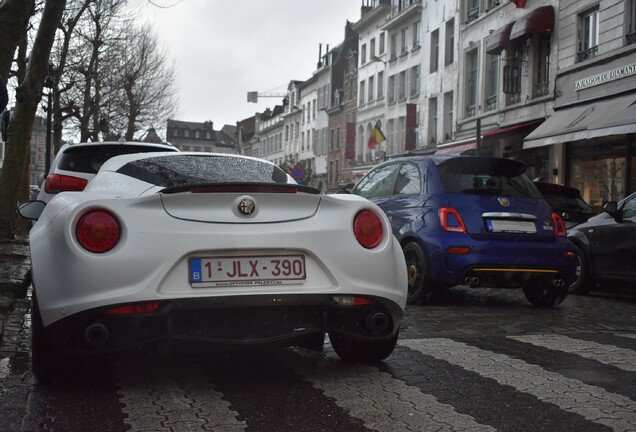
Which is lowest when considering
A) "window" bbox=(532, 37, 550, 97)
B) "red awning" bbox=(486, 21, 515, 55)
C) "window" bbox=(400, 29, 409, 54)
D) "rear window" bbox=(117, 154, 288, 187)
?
"rear window" bbox=(117, 154, 288, 187)

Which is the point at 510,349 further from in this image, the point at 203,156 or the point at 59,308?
the point at 59,308

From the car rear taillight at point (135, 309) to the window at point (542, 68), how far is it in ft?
76.8

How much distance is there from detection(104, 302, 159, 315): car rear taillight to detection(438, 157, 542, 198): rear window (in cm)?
463

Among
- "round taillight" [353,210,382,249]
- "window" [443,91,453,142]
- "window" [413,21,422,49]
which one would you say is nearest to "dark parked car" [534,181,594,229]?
"round taillight" [353,210,382,249]

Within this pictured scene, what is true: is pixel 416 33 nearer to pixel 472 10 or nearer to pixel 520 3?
pixel 472 10

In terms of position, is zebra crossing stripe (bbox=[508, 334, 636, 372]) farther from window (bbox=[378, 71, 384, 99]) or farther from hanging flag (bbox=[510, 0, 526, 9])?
window (bbox=[378, 71, 384, 99])

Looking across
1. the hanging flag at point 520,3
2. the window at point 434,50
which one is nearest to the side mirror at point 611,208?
the hanging flag at point 520,3

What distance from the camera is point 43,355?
4039 mm

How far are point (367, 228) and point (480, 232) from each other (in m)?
3.51

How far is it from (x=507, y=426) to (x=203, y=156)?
260 centimetres

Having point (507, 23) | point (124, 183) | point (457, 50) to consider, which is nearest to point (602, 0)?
point (507, 23)

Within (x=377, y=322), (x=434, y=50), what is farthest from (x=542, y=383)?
(x=434, y=50)

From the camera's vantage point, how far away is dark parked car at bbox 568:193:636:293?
30.1 feet

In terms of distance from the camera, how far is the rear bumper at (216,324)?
375cm
